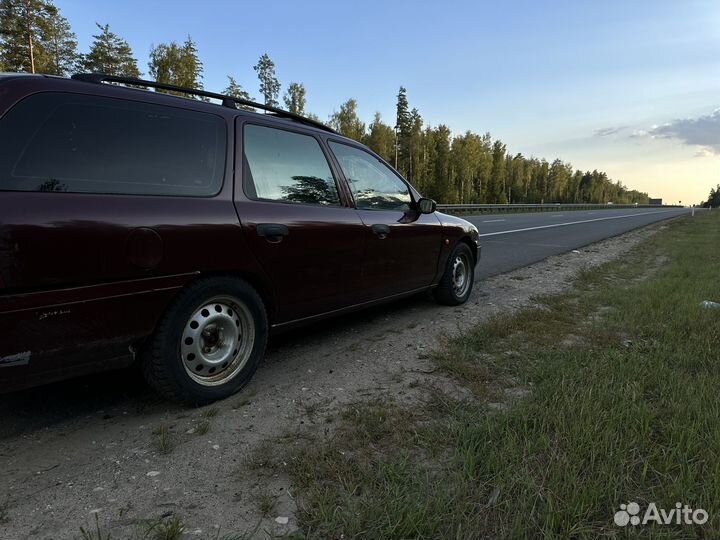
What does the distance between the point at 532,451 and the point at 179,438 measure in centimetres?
179

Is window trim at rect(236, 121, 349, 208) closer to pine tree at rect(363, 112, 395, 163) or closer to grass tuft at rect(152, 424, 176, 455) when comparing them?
grass tuft at rect(152, 424, 176, 455)

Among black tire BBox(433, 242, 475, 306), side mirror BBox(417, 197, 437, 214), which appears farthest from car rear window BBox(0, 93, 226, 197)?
black tire BBox(433, 242, 475, 306)

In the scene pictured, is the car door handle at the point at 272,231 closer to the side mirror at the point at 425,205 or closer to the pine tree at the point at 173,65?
the side mirror at the point at 425,205

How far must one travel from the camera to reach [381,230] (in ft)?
13.7

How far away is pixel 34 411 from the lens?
9.36 feet

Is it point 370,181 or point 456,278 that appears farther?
point 456,278

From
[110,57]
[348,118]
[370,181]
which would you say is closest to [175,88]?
[370,181]

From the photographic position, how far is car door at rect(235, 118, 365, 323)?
3162 mm

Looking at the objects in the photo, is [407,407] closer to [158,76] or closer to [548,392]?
[548,392]

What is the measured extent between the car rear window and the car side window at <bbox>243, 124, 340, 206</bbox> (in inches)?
9.2

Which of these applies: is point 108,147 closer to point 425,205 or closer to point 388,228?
point 388,228

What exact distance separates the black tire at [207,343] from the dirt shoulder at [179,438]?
0.48ft

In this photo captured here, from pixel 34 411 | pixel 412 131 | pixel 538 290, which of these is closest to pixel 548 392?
pixel 34 411

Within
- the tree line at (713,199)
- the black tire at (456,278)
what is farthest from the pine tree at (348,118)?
the tree line at (713,199)
